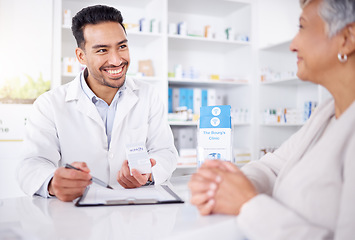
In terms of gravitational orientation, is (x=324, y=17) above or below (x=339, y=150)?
above

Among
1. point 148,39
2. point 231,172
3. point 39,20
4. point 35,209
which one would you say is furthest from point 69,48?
point 231,172

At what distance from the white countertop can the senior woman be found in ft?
0.18

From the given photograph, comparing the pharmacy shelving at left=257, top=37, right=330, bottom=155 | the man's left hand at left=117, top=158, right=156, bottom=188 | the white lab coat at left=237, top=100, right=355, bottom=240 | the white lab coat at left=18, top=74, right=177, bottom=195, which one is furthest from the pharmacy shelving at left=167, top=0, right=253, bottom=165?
the white lab coat at left=237, top=100, right=355, bottom=240

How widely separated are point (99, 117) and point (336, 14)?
1283 millimetres

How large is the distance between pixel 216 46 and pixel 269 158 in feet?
11.3

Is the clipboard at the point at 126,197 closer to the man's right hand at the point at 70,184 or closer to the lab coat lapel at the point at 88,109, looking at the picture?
the man's right hand at the point at 70,184

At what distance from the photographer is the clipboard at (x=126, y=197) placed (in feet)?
3.54

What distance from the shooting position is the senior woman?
0.76m

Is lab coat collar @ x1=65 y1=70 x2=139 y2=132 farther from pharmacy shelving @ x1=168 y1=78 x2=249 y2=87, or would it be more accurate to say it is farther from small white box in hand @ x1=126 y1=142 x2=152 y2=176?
pharmacy shelving @ x1=168 y1=78 x2=249 y2=87

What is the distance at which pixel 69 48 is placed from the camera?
3926 millimetres

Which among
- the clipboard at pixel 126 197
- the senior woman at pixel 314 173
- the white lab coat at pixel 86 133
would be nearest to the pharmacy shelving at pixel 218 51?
the white lab coat at pixel 86 133

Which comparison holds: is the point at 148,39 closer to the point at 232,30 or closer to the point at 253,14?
the point at 232,30

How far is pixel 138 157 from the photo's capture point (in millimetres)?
1337

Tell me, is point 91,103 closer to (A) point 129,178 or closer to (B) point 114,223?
(A) point 129,178
